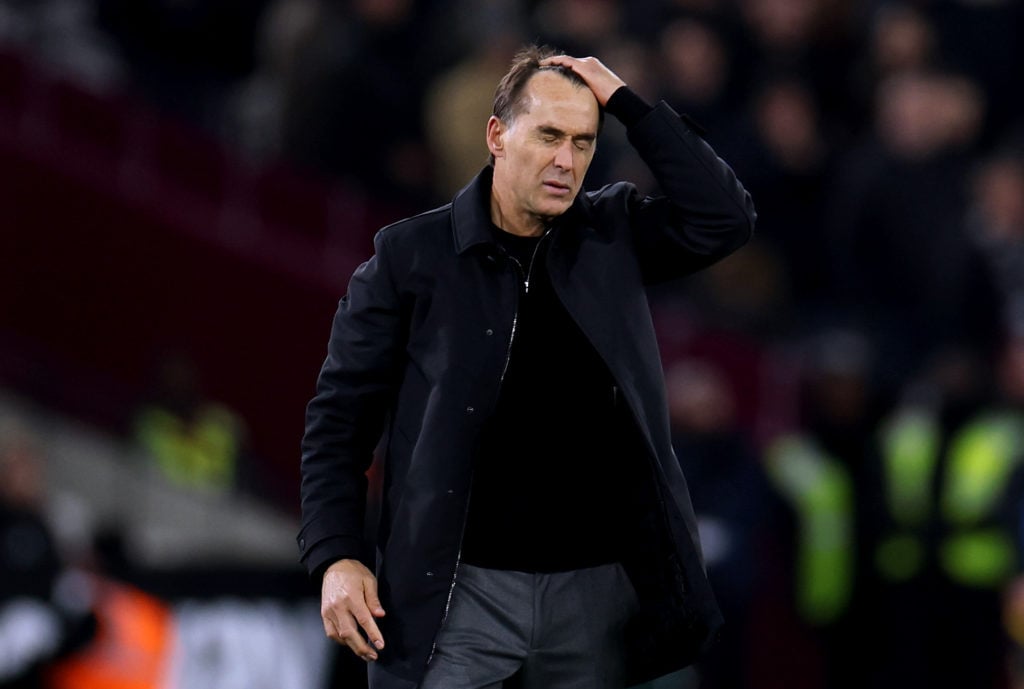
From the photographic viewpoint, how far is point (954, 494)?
903 cm

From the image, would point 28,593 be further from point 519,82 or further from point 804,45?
point 519,82

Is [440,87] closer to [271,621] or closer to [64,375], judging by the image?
[64,375]

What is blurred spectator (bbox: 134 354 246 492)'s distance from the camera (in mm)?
10125

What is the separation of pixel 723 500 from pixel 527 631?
5043 mm

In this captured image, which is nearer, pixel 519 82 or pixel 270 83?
pixel 519 82

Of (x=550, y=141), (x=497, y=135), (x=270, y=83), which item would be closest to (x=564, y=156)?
(x=550, y=141)

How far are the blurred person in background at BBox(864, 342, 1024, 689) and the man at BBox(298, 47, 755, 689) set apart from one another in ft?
16.5

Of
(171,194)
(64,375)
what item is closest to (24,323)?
(64,375)

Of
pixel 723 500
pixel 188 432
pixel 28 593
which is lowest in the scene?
pixel 28 593

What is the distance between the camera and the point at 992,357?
9.25 metres

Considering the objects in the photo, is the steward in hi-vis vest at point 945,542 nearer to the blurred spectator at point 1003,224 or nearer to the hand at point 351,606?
the blurred spectator at point 1003,224

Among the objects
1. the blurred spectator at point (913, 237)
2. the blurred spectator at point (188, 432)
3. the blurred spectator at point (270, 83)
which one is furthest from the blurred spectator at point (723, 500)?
the blurred spectator at point (270, 83)

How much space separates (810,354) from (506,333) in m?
5.84

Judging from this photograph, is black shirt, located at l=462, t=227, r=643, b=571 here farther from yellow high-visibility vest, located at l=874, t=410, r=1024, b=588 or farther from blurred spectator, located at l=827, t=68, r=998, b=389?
blurred spectator, located at l=827, t=68, r=998, b=389
